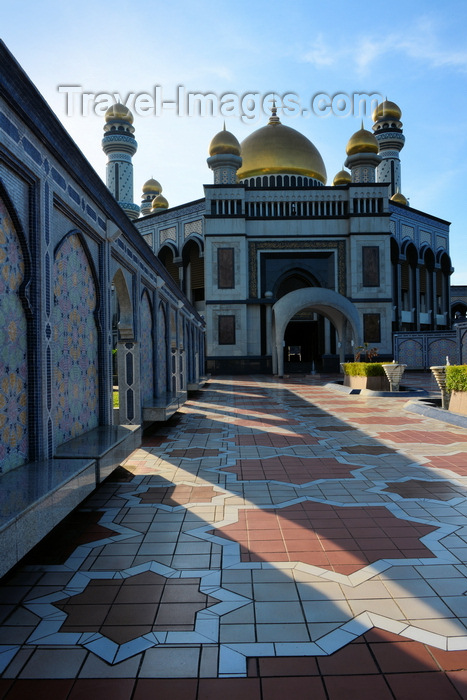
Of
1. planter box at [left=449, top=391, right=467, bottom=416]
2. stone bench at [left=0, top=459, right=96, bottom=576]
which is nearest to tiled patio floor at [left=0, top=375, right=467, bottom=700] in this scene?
stone bench at [left=0, top=459, right=96, bottom=576]

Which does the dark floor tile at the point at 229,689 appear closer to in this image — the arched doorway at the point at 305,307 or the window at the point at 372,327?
the arched doorway at the point at 305,307

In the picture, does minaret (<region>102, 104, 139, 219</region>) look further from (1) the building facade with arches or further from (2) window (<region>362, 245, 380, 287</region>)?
(1) the building facade with arches

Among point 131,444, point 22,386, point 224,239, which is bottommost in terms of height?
point 131,444

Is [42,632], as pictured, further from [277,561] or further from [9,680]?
[277,561]

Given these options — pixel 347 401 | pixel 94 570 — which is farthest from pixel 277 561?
pixel 347 401

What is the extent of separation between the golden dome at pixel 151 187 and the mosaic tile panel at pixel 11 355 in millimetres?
39995

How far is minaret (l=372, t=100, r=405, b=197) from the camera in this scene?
3669cm

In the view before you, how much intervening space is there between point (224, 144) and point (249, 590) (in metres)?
28.0

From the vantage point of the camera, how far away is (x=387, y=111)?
36.8 m

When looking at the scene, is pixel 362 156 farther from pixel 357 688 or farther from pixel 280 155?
pixel 357 688

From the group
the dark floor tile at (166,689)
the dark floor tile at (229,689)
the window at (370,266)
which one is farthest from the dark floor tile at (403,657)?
the window at (370,266)

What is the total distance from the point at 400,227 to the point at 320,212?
25.0 feet

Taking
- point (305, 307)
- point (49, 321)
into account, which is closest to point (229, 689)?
point (49, 321)

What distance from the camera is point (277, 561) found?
10.7 ft
